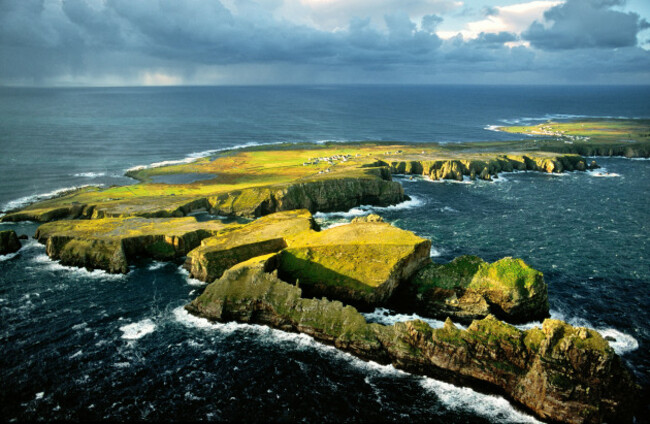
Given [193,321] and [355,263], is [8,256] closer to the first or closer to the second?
[193,321]

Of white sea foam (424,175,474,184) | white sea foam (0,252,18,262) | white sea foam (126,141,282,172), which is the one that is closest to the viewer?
white sea foam (0,252,18,262)

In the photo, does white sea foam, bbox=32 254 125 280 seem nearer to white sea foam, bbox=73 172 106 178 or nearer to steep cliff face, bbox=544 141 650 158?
white sea foam, bbox=73 172 106 178

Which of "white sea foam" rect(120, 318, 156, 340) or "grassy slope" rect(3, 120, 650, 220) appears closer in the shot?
"white sea foam" rect(120, 318, 156, 340)

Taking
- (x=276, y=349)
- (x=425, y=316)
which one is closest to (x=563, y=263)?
(x=425, y=316)

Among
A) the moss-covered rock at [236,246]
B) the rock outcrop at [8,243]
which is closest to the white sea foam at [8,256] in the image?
the rock outcrop at [8,243]

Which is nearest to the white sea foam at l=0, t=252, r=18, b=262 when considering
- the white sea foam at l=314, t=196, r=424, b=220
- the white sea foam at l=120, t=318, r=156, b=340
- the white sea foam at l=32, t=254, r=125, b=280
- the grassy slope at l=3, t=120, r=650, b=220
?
the white sea foam at l=32, t=254, r=125, b=280

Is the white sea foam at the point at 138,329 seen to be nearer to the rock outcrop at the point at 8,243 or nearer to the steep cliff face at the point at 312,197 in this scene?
the rock outcrop at the point at 8,243

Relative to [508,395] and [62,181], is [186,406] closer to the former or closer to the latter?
[508,395]
